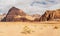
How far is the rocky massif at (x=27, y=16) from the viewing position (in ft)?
12.7

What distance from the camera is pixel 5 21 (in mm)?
3916

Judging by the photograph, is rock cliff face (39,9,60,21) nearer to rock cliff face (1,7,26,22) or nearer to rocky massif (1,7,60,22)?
rocky massif (1,7,60,22)

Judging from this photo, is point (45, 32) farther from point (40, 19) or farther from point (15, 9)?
point (15, 9)

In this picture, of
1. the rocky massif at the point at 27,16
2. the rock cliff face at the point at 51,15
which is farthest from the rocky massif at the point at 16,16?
the rock cliff face at the point at 51,15

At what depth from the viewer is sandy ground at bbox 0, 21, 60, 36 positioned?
12.0ft

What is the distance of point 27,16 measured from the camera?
3951mm

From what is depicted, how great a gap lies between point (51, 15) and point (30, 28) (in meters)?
0.61

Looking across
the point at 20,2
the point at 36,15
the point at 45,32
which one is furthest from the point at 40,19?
the point at 20,2

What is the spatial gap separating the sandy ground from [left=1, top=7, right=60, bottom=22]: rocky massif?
0.10 m

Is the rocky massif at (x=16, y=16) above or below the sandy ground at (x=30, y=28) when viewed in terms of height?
above

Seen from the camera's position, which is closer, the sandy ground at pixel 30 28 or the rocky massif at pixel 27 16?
the sandy ground at pixel 30 28

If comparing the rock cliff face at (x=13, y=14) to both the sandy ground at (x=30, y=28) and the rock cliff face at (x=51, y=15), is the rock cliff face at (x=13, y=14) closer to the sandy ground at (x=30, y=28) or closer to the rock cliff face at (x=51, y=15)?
the sandy ground at (x=30, y=28)

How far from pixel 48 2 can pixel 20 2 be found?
0.69m

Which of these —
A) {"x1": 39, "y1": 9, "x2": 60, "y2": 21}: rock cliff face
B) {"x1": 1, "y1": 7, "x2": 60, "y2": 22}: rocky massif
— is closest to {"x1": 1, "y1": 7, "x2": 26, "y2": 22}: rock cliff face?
{"x1": 1, "y1": 7, "x2": 60, "y2": 22}: rocky massif
